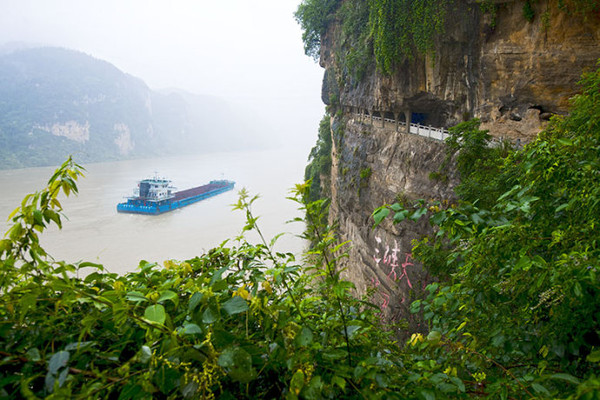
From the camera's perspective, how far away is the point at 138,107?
3162 inches

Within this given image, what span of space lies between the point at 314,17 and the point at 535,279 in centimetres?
1721

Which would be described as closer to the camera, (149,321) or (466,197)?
(149,321)

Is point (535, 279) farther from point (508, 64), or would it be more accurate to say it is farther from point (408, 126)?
point (408, 126)

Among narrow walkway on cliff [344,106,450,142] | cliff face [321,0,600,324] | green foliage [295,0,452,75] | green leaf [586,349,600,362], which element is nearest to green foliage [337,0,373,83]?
green foliage [295,0,452,75]

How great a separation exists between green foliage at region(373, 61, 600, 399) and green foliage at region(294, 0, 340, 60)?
15.5 metres

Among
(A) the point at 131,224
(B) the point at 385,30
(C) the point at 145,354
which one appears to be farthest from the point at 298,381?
(A) the point at 131,224

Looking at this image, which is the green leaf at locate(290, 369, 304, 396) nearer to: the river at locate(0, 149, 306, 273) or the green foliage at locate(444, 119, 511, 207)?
the green foliage at locate(444, 119, 511, 207)

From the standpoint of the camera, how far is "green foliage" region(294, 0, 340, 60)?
1495 centimetres

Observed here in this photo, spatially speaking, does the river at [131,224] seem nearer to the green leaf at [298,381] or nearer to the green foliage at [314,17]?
the green foliage at [314,17]

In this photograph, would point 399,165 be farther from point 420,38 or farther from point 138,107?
point 138,107

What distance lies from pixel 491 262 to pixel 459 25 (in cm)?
805

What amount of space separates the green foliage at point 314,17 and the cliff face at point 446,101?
504cm

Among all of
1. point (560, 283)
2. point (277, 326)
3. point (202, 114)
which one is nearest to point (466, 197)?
point (560, 283)

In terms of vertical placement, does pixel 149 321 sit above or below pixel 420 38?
below
